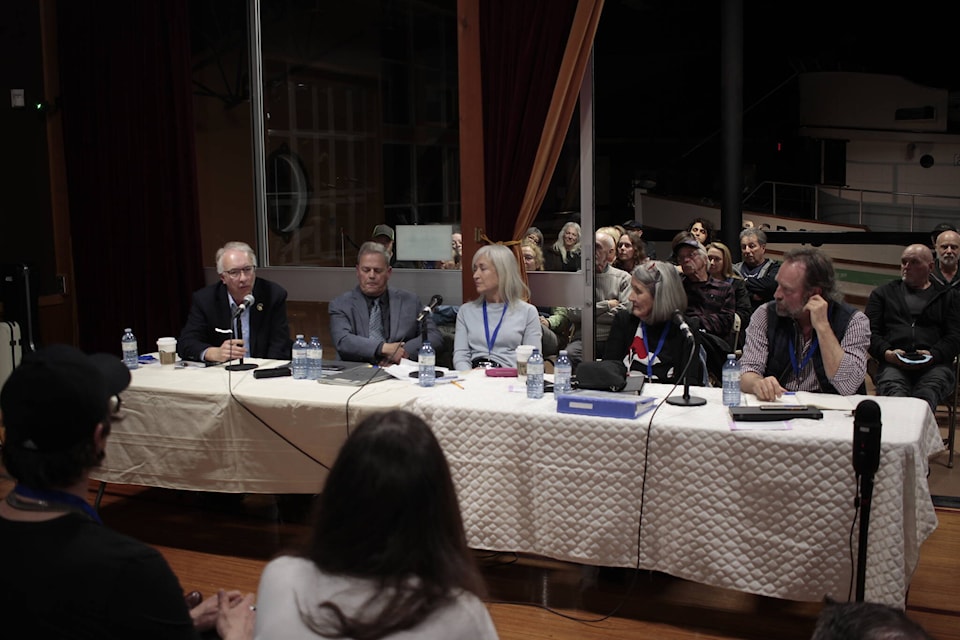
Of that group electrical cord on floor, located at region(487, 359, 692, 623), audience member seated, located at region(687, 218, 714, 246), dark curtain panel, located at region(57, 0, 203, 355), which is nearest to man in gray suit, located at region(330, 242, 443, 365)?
electrical cord on floor, located at region(487, 359, 692, 623)

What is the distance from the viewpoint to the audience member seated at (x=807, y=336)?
324 cm

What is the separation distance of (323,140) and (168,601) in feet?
16.7

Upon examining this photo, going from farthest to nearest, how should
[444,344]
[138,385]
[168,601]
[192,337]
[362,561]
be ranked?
1. [444,344]
2. [192,337]
3. [138,385]
4. [168,601]
5. [362,561]

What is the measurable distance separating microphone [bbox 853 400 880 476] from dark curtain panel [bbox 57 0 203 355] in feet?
15.3

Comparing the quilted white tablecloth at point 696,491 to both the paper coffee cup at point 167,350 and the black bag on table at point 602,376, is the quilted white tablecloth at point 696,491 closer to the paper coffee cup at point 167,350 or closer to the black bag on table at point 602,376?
the black bag on table at point 602,376

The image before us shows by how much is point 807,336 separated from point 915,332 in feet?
5.83

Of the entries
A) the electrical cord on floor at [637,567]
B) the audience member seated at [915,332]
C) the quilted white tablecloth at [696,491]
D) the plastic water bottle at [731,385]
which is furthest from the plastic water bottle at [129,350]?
the audience member seated at [915,332]

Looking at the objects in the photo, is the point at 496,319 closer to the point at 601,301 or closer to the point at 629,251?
the point at 601,301

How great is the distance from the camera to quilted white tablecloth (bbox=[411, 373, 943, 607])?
2561 mm

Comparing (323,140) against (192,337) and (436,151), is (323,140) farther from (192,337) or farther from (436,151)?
(192,337)

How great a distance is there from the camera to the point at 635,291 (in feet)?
12.0

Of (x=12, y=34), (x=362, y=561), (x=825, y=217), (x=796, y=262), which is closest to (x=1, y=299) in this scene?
(x=12, y=34)

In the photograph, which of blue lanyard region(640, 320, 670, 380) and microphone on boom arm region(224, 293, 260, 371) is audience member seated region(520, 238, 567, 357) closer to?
blue lanyard region(640, 320, 670, 380)

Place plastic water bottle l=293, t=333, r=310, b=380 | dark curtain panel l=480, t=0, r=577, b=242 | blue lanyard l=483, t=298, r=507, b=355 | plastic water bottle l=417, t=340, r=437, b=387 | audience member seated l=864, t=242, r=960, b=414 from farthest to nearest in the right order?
dark curtain panel l=480, t=0, r=577, b=242 → audience member seated l=864, t=242, r=960, b=414 → blue lanyard l=483, t=298, r=507, b=355 → plastic water bottle l=293, t=333, r=310, b=380 → plastic water bottle l=417, t=340, r=437, b=387
